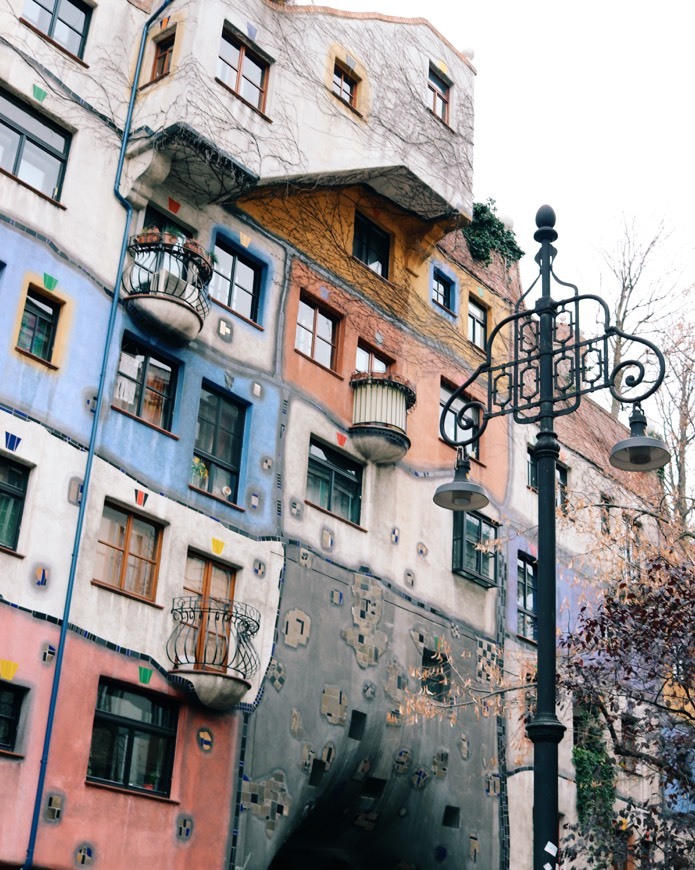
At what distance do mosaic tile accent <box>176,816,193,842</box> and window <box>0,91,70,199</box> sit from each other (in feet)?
25.0

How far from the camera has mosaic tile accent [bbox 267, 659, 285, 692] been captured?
48.8 feet

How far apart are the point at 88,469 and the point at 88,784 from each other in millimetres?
3494

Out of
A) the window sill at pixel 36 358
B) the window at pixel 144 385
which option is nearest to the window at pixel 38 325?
the window sill at pixel 36 358

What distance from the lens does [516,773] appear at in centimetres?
1878

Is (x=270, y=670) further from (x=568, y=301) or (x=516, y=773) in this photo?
(x=568, y=301)

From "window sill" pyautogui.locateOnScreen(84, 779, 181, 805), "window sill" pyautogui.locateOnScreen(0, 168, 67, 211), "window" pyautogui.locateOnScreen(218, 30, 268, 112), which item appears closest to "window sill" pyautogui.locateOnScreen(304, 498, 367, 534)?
"window sill" pyautogui.locateOnScreen(84, 779, 181, 805)

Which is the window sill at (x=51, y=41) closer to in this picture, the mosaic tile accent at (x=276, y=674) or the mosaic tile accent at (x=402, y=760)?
the mosaic tile accent at (x=276, y=674)

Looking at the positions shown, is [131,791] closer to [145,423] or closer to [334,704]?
[334,704]

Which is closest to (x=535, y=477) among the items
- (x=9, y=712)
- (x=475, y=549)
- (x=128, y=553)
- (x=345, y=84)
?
(x=475, y=549)

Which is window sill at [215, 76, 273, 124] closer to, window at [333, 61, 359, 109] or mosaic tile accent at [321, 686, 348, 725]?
window at [333, 61, 359, 109]

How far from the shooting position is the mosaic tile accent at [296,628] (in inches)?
603

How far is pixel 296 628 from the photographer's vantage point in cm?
1546

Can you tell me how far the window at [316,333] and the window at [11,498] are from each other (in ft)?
18.1

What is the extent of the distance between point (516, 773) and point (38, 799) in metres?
9.26
